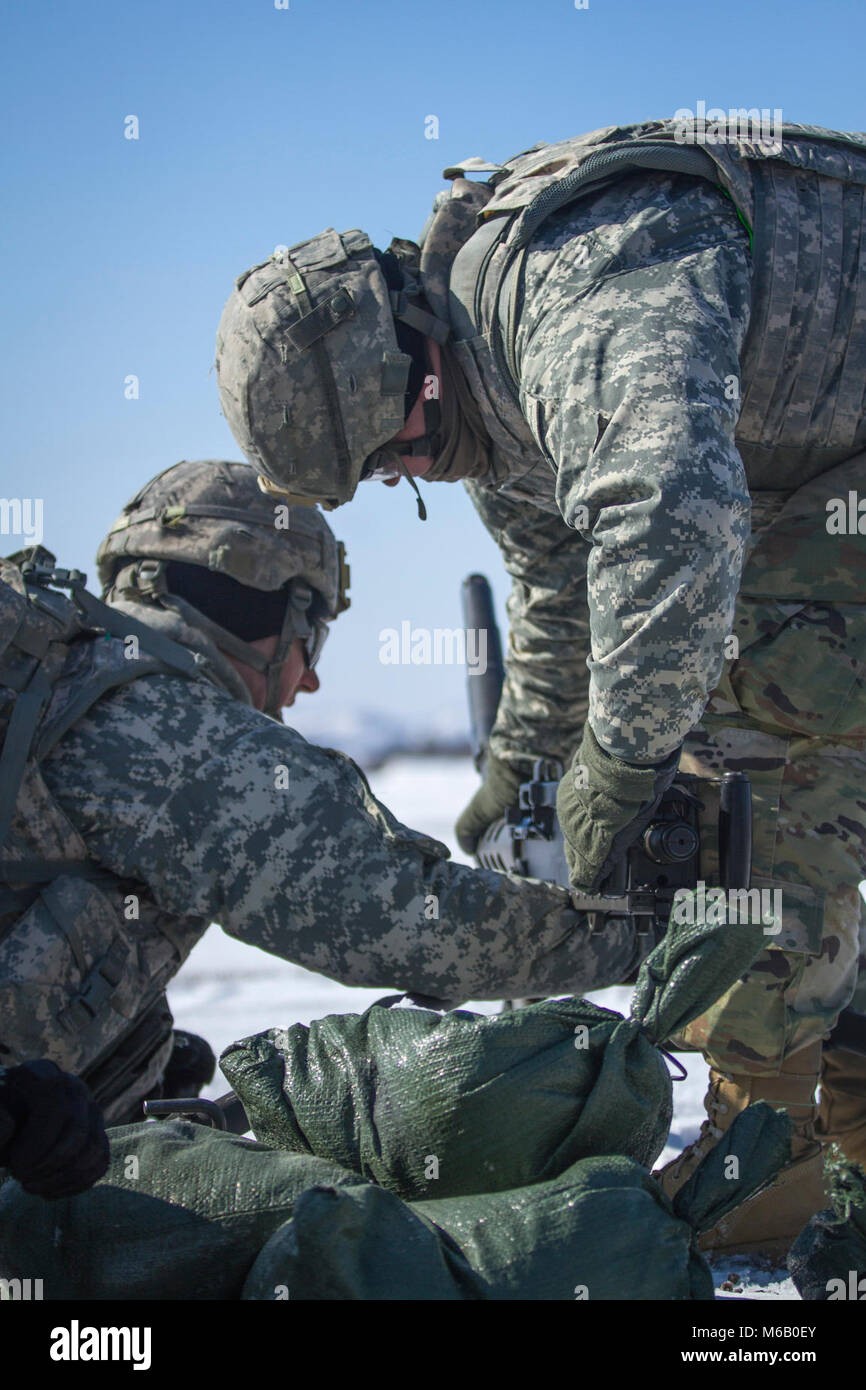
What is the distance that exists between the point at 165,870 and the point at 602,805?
1034 millimetres

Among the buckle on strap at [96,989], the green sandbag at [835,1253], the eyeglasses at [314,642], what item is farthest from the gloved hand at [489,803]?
the green sandbag at [835,1253]

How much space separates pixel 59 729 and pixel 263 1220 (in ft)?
5.01

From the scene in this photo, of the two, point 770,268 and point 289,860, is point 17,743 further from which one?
point 770,268

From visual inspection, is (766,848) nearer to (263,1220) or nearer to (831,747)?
(831,747)

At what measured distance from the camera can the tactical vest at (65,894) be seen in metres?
2.89

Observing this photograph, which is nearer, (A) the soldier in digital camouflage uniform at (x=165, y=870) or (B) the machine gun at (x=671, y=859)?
(B) the machine gun at (x=671, y=859)

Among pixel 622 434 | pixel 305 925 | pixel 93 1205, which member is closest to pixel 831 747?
pixel 622 434

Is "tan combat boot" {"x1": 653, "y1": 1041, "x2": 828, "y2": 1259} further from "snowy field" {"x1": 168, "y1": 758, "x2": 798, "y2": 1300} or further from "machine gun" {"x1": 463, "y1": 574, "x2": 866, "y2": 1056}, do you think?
"machine gun" {"x1": 463, "y1": 574, "x2": 866, "y2": 1056}

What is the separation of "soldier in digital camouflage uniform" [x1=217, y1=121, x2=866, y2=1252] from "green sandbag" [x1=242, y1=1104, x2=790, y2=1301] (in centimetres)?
A: 88

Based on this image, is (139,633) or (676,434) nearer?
(676,434)

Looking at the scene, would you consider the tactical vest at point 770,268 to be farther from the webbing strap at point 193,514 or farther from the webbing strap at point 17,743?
the webbing strap at point 17,743

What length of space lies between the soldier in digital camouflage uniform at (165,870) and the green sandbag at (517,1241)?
1.19 meters

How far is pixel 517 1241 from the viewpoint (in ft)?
5.50

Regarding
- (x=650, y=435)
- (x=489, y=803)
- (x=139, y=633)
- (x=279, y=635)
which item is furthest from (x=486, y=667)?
(x=650, y=435)
